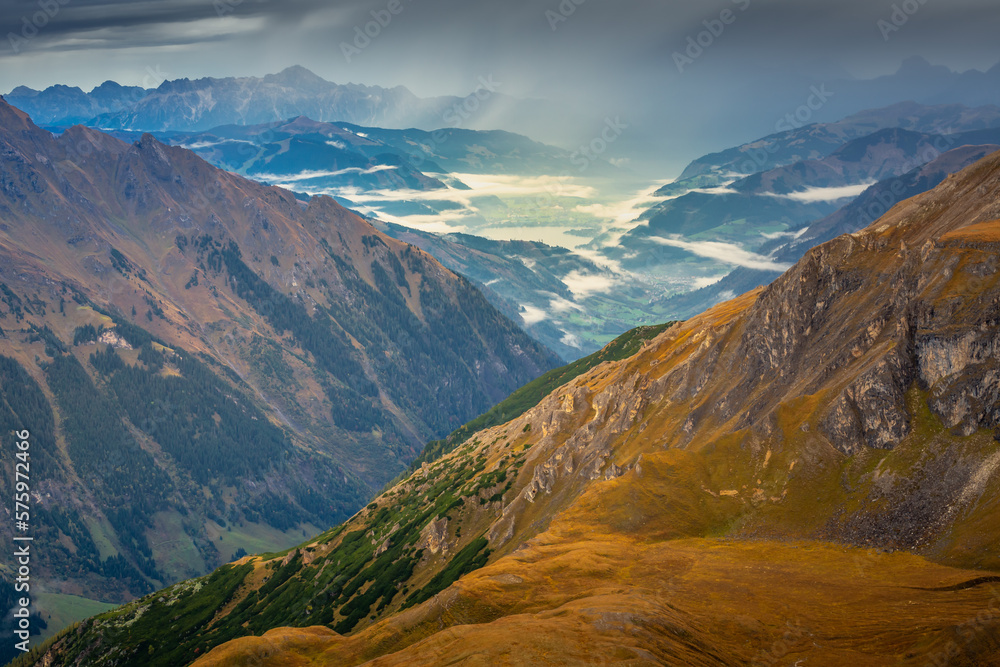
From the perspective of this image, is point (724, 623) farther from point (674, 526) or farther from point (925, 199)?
point (925, 199)

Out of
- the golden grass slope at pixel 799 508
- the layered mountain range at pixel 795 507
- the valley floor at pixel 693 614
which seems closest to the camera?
the valley floor at pixel 693 614

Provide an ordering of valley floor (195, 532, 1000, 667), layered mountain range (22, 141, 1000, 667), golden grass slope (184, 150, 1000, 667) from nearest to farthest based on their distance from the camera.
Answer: valley floor (195, 532, 1000, 667)
golden grass slope (184, 150, 1000, 667)
layered mountain range (22, 141, 1000, 667)

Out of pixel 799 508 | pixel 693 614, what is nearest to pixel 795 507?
pixel 799 508

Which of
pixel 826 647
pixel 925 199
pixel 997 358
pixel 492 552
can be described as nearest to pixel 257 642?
pixel 492 552

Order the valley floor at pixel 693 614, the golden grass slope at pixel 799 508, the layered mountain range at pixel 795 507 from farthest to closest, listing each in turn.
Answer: the layered mountain range at pixel 795 507, the golden grass slope at pixel 799 508, the valley floor at pixel 693 614

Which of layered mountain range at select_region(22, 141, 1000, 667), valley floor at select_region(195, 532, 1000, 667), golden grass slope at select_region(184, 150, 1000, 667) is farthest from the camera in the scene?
layered mountain range at select_region(22, 141, 1000, 667)

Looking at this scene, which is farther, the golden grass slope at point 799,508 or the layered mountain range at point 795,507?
the layered mountain range at point 795,507
